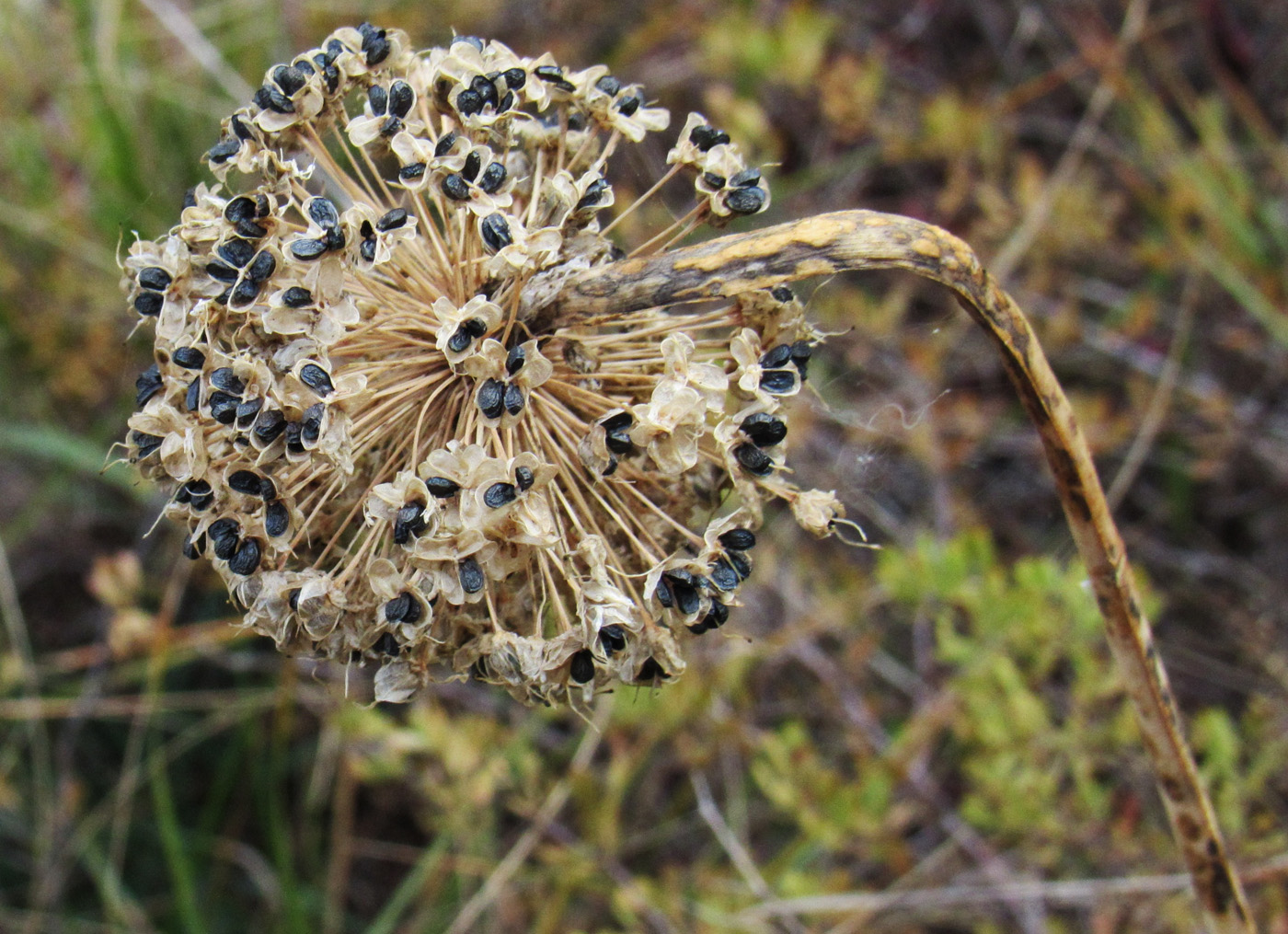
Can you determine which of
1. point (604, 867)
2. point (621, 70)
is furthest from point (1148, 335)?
point (604, 867)

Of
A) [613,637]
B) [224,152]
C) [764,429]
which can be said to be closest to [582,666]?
[613,637]

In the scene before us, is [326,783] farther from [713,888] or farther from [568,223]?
[568,223]

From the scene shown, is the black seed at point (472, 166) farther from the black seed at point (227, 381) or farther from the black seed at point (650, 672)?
the black seed at point (650, 672)

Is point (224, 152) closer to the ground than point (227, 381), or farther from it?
farther from it

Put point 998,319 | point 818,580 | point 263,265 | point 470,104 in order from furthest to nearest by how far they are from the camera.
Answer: point 818,580, point 470,104, point 263,265, point 998,319

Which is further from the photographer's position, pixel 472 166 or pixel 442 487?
pixel 472 166

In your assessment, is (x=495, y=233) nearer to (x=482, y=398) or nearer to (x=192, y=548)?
(x=482, y=398)

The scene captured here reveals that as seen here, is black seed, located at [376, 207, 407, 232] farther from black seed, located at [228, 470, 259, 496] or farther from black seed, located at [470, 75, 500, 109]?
black seed, located at [228, 470, 259, 496]

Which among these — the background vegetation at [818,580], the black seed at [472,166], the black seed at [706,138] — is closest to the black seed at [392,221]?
the black seed at [472,166]
